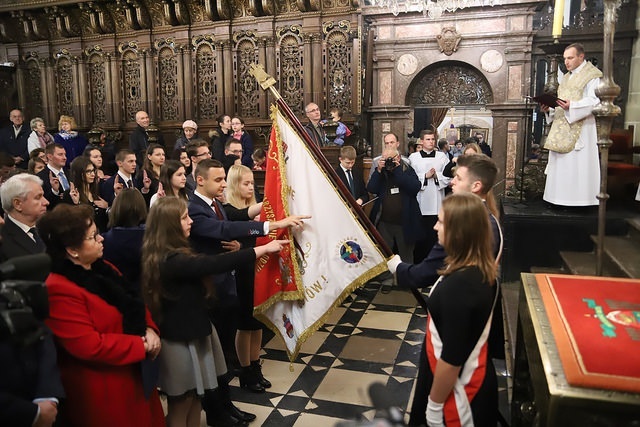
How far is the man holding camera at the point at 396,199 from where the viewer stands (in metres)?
5.35

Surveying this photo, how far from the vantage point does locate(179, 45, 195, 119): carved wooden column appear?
9.11m

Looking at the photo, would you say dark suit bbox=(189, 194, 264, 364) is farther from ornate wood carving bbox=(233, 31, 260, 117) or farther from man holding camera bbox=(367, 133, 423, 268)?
ornate wood carving bbox=(233, 31, 260, 117)

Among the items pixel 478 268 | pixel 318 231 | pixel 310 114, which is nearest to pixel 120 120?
pixel 310 114

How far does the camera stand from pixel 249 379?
141 inches

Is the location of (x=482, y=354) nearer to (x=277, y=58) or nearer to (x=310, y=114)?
(x=310, y=114)

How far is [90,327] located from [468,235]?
1.54 m

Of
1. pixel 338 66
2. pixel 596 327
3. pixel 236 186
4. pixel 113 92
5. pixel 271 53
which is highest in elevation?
pixel 271 53

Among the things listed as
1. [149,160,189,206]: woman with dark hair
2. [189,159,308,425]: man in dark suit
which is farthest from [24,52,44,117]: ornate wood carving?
[189,159,308,425]: man in dark suit

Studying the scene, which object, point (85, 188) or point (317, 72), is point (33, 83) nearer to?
point (317, 72)

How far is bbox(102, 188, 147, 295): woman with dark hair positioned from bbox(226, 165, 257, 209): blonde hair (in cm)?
78

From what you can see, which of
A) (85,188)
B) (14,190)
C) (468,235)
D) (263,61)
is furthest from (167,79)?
(468,235)

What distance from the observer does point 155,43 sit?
9.34 meters

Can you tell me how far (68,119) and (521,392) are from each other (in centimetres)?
775

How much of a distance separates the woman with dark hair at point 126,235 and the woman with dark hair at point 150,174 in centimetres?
209
